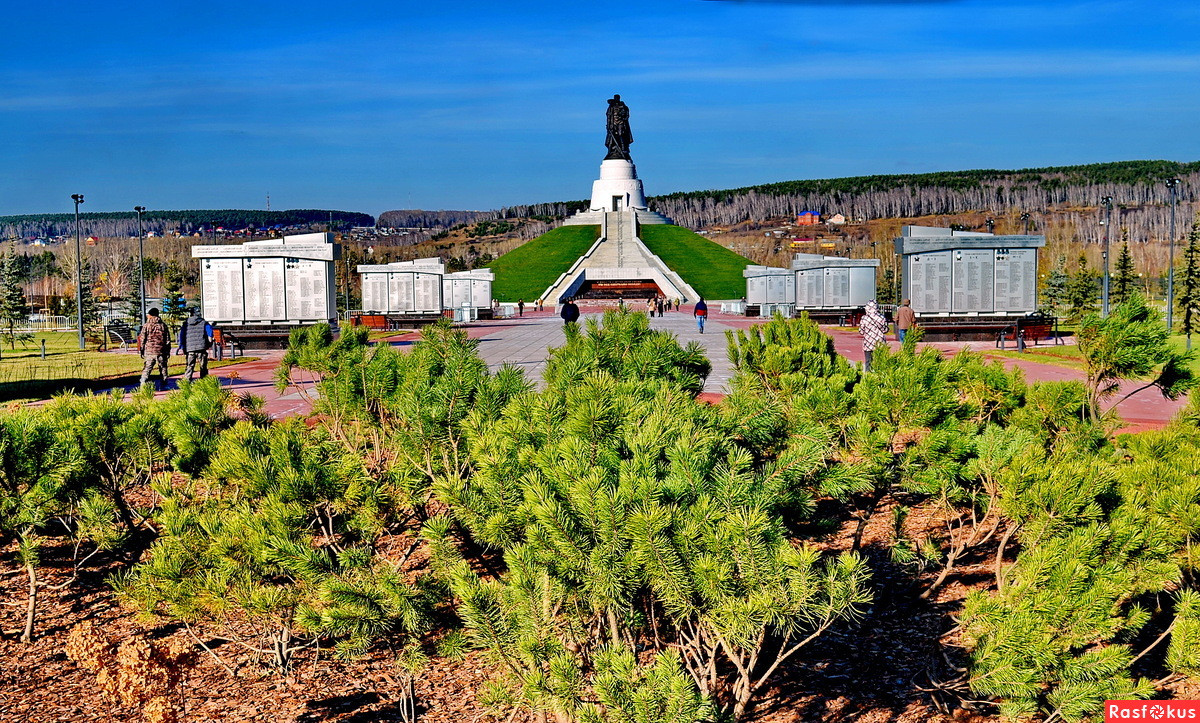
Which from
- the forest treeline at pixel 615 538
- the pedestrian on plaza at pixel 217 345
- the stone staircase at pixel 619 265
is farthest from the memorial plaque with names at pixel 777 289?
the forest treeline at pixel 615 538

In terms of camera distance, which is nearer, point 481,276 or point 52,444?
point 52,444

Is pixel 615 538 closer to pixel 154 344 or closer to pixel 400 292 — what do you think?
pixel 154 344

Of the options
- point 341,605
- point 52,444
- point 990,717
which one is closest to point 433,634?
point 341,605

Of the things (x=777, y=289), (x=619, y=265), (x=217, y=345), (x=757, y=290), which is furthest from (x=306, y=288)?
(x=619, y=265)

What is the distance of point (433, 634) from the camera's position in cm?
444

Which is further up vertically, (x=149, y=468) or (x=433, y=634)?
(x=149, y=468)

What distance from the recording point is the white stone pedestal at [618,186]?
79000mm

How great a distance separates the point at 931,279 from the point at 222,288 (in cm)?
1637

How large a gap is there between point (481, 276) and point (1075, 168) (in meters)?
160

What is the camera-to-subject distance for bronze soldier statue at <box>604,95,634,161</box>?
7900 cm

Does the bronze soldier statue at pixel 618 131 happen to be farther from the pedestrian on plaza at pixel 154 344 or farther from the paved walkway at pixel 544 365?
the pedestrian on plaza at pixel 154 344

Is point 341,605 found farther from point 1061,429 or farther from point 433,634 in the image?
point 1061,429

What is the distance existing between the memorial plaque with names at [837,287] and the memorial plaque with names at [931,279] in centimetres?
1151

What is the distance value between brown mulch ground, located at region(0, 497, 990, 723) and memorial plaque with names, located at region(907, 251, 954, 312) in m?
19.8
